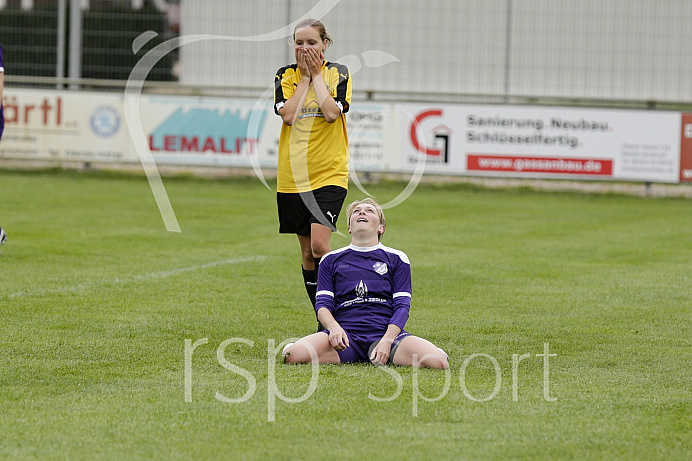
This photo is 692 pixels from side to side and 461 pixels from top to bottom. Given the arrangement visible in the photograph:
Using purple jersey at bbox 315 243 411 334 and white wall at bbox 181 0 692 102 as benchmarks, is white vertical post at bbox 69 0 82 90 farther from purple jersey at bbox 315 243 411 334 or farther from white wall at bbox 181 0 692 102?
purple jersey at bbox 315 243 411 334

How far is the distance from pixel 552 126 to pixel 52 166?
358 inches

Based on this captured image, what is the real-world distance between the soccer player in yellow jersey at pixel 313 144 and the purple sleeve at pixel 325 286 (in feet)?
1.75

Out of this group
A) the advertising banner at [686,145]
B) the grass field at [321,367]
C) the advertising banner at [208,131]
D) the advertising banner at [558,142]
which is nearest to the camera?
the grass field at [321,367]

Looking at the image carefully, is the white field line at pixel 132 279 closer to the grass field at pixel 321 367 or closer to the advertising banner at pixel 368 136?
the grass field at pixel 321 367

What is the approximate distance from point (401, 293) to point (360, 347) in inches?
15.0

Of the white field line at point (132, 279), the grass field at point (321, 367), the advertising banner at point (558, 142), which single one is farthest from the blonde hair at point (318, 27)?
the advertising banner at point (558, 142)

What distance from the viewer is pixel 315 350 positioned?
5129 millimetres

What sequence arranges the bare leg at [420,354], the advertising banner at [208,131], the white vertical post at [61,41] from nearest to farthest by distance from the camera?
the bare leg at [420,354], the advertising banner at [208,131], the white vertical post at [61,41]

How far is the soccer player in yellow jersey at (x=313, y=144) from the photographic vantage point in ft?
19.5

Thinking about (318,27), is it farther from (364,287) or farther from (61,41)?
(61,41)

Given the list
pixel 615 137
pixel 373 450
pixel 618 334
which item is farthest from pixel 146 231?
pixel 615 137

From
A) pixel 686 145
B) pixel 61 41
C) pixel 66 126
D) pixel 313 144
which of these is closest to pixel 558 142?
pixel 686 145

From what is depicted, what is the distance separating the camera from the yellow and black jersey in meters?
6.07

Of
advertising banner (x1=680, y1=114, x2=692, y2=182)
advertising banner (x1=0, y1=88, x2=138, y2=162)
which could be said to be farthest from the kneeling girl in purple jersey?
advertising banner (x1=0, y1=88, x2=138, y2=162)
